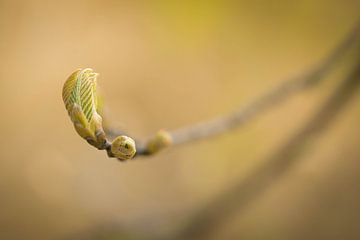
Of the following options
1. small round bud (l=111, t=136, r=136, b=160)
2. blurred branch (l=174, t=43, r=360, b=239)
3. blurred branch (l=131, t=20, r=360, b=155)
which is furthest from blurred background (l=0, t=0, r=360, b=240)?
small round bud (l=111, t=136, r=136, b=160)

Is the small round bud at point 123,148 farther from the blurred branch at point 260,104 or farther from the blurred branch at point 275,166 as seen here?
the blurred branch at point 275,166

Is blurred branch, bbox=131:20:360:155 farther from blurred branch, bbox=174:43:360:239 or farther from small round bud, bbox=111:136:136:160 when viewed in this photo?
small round bud, bbox=111:136:136:160

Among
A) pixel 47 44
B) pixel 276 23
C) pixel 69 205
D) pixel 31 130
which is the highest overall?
pixel 47 44

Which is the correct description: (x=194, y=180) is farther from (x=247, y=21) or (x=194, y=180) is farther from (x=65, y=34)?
(x=65, y=34)

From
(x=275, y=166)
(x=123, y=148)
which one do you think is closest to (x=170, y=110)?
(x=275, y=166)

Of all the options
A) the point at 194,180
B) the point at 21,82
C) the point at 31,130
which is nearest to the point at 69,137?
the point at 31,130

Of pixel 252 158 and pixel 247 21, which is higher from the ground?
pixel 247 21

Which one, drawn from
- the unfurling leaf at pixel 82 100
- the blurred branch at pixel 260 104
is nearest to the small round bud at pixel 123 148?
the unfurling leaf at pixel 82 100
